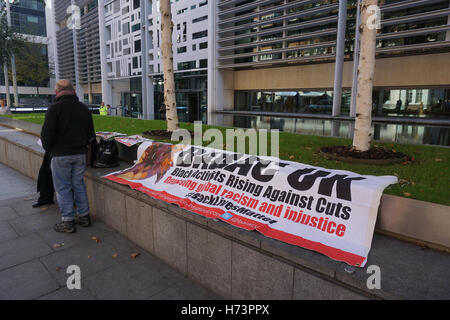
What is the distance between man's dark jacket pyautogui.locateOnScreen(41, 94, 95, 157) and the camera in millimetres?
4617

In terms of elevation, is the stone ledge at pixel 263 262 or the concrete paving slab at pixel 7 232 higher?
the stone ledge at pixel 263 262

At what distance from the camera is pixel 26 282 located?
3.79 meters

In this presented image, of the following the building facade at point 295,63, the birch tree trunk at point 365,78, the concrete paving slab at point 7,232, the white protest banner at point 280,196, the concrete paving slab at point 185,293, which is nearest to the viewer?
the white protest banner at point 280,196

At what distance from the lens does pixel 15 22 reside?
56812 millimetres

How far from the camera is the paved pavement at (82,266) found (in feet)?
11.9

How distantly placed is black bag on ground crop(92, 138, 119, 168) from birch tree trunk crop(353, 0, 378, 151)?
192 inches

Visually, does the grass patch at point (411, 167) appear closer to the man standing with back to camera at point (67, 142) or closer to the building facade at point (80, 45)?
the man standing with back to camera at point (67, 142)

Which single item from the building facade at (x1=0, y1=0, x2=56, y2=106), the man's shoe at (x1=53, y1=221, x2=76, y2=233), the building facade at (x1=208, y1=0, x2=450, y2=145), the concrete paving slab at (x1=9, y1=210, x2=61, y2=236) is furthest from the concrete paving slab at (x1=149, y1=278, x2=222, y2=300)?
the building facade at (x1=0, y1=0, x2=56, y2=106)

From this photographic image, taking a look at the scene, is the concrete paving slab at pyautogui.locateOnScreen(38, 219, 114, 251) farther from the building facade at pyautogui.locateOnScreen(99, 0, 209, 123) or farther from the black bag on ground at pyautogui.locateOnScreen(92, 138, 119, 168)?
the building facade at pyautogui.locateOnScreen(99, 0, 209, 123)

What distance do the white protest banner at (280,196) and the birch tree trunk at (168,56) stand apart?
11.3ft

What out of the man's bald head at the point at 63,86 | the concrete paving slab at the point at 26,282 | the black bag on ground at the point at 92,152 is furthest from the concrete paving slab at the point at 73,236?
the man's bald head at the point at 63,86

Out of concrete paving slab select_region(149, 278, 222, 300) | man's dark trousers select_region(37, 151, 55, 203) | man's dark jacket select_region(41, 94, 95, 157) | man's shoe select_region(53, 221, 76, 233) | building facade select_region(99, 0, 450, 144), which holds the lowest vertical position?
concrete paving slab select_region(149, 278, 222, 300)
